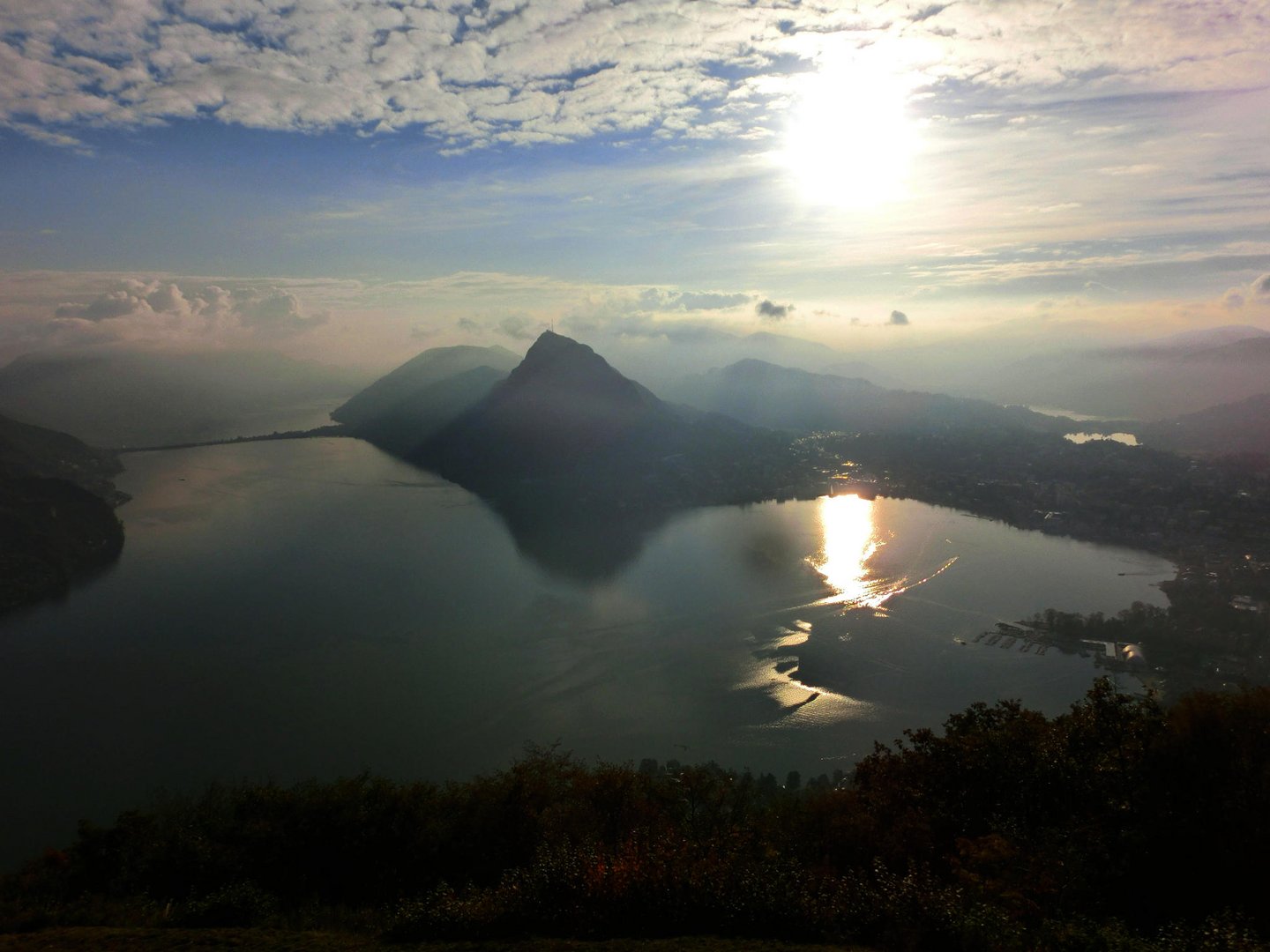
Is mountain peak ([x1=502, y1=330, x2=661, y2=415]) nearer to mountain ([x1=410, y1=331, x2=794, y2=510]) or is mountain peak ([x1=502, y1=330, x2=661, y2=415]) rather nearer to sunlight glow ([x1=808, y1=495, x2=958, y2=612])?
mountain ([x1=410, y1=331, x2=794, y2=510])

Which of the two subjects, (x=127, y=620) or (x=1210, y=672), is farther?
(x=127, y=620)

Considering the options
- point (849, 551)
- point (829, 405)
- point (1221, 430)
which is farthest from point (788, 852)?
point (829, 405)

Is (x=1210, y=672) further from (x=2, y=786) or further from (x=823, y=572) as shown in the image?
(x=2, y=786)

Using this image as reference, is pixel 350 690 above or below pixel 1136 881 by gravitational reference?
below

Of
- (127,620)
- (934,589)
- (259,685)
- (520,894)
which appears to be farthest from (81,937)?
(934,589)

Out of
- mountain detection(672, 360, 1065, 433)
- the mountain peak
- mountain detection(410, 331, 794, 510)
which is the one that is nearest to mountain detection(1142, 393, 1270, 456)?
mountain detection(672, 360, 1065, 433)

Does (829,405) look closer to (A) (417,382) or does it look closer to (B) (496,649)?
(A) (417,382)

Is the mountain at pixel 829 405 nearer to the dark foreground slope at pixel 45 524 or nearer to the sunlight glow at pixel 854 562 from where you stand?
the sunlight glow at pixel 854 562
